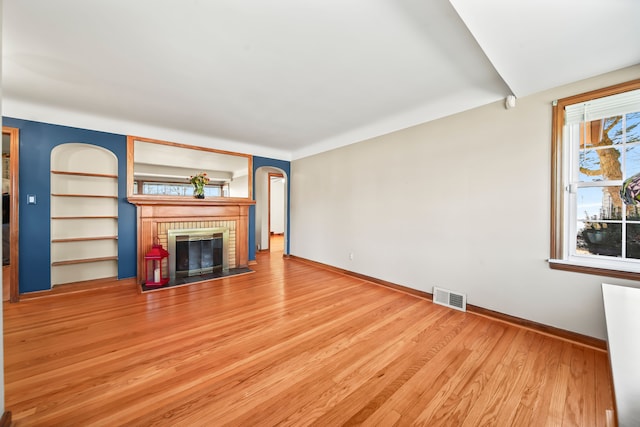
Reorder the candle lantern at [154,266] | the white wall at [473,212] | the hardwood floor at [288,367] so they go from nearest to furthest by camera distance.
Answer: the hardwood floor at [288,367], the white wall at [473,212], the candle lantern at [154,266]

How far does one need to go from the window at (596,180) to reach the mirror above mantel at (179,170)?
446 cm

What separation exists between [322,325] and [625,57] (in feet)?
10.6

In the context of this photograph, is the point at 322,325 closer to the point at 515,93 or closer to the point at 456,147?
the point at 456,147

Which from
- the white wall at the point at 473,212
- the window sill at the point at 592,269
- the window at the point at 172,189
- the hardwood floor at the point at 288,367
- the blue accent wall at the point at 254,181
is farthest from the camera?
the blue accent wall at the point at 254,181

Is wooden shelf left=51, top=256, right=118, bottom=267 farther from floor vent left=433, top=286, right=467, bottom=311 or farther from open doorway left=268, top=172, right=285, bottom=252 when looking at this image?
open doorway left=268, top=172, right=285, bottom=252

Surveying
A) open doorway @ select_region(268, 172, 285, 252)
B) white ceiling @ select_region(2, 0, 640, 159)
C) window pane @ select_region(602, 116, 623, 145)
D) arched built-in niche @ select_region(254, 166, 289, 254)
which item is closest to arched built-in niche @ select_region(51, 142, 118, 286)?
white ceiling @ select_region(2, 0, 640, 159)

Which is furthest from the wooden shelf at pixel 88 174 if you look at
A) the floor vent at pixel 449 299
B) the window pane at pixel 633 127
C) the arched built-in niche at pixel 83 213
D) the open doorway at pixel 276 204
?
the window pane at pixel 633 127

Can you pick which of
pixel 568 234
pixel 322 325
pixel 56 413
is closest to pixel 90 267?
pixel 56 413

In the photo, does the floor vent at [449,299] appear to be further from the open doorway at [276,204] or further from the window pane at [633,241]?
the open doorway at [276,204]

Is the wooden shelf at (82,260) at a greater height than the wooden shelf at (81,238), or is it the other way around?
the wooden shelf at (81,238)

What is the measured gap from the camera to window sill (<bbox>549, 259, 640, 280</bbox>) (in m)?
1.98

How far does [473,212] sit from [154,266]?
430cm

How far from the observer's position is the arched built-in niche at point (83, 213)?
345cm

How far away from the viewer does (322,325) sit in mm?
2508
